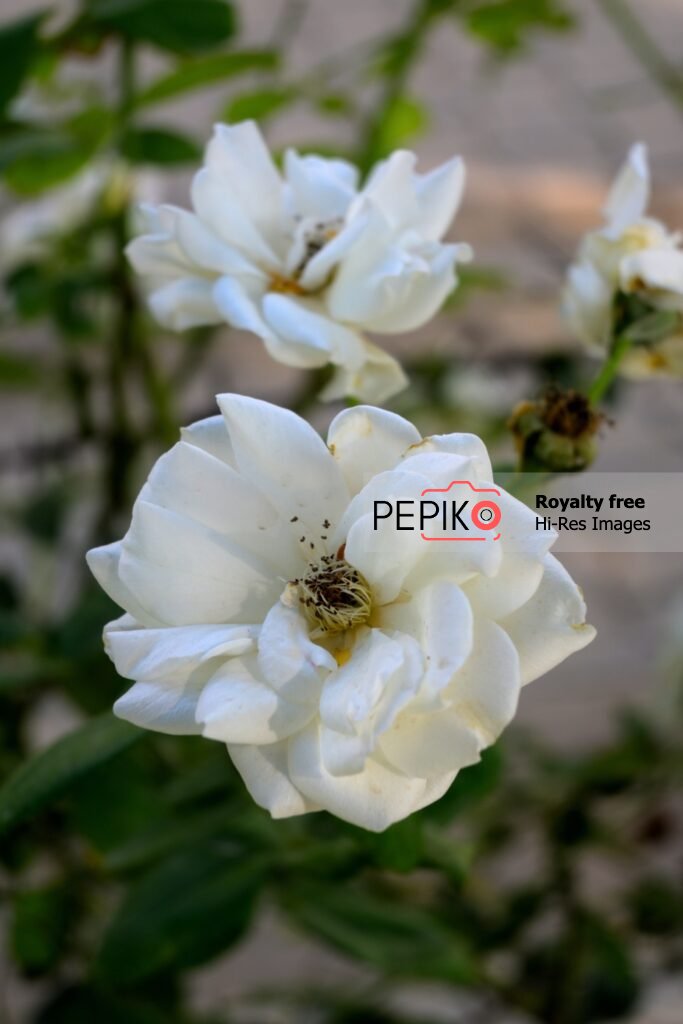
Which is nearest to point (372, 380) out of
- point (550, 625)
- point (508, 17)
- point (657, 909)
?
point (550, 625)

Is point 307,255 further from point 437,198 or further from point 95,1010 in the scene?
point 95,1010

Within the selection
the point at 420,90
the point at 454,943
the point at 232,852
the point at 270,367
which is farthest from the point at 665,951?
the point at 420,90

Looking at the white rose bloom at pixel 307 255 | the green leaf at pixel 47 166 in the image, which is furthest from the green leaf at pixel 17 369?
the white rose bloom at pixel 307 255

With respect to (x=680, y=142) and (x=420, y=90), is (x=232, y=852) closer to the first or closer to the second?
(x=420, y=90)

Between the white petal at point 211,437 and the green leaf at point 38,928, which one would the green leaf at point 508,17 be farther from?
the green leaf at point 38,928

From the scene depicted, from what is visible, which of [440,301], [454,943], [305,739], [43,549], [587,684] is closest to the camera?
[305,739]

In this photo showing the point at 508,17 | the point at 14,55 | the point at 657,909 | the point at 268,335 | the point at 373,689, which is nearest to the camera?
the point at 373,689
